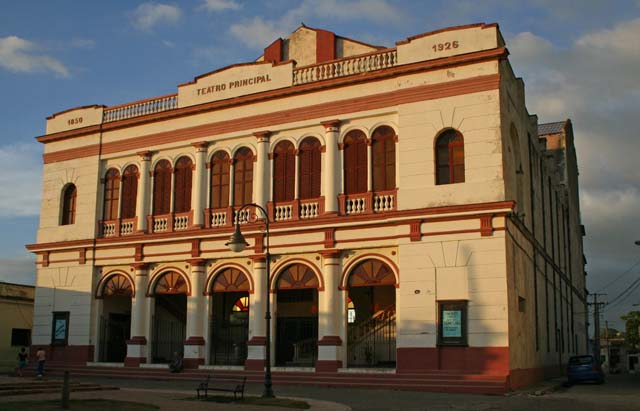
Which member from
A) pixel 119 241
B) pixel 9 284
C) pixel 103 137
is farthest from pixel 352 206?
pixel 9 284

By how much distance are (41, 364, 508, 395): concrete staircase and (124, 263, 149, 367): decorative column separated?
0.60 metres

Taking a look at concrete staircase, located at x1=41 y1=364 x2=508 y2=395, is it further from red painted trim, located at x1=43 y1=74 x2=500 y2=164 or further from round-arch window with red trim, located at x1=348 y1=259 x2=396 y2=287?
red painted trim, located at x1=43 y1=74 x2=500 y2=164

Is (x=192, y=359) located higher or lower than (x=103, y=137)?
lower

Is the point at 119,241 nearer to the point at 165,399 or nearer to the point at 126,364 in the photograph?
the point at 126,364

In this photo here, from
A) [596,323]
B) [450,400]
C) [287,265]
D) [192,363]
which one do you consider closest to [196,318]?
A: [192,363]

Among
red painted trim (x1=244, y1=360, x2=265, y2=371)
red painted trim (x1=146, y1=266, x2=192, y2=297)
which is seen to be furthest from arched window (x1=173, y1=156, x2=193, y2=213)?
red painted trim (x1=244, y1=360, x2=265, y2=371)

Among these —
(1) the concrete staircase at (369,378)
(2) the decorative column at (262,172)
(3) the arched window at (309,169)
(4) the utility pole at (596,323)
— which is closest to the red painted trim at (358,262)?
(3) the arched window at (309,169)

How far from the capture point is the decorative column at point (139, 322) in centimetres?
3127

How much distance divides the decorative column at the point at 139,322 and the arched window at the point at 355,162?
10.1 m

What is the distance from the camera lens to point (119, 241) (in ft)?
107

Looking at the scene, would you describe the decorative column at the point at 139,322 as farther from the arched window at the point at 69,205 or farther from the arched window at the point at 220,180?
the arched window at the point at 69,205

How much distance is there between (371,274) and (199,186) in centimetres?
876

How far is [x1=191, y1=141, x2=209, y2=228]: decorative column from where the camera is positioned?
101 feet

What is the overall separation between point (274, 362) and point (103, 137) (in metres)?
13.6
